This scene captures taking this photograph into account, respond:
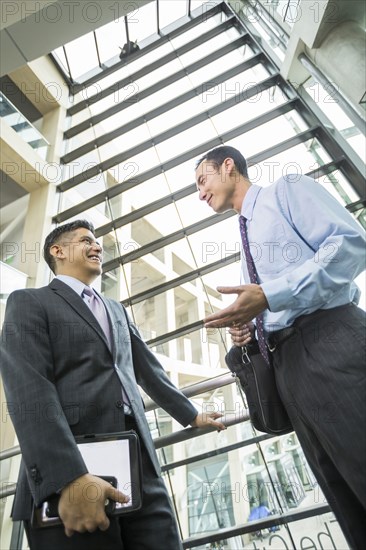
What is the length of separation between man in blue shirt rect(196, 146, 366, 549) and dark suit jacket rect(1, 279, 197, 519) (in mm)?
509

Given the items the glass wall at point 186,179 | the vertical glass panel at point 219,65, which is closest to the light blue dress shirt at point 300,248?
the glass wall at point 186,179

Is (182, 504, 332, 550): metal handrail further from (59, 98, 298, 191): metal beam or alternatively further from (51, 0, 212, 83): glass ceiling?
(51, 0, 212, 83): glass ceiling

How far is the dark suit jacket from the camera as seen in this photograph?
0.98 metres

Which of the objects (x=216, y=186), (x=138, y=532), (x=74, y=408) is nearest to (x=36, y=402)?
(x=74, y=408)

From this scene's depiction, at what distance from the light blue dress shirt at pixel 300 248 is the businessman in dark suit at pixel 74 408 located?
25.5 inches

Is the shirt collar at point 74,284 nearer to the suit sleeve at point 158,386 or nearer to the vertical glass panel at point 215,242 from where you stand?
the suit sleeve at point 158,386

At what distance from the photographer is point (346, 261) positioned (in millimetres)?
1015

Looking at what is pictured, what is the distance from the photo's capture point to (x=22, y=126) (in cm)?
773

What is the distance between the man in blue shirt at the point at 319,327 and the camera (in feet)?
3.01

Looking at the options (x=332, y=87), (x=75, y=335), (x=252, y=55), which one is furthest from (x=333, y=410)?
(x=252, y=55)

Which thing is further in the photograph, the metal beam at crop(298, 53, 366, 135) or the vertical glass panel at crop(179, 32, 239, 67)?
the vertical glass panel at crop(179, 32, 239, 67)

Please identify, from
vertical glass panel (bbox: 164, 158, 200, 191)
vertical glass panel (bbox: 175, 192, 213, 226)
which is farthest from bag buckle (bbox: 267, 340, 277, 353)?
vertical glass panel (bbox: 164, 158, 200, 191)

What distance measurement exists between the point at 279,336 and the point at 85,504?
78cm

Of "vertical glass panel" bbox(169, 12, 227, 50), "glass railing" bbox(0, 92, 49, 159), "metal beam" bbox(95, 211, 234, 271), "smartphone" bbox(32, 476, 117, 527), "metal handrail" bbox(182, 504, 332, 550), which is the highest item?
"vertical glass panel" bbox(169, 12, 227, 50)
